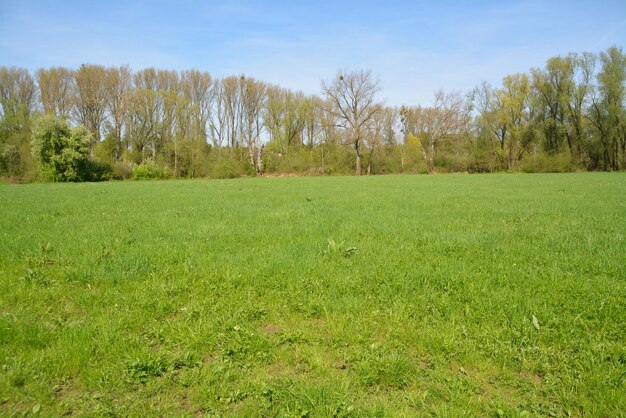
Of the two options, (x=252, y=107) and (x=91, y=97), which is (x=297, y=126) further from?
(x=91, y=97)

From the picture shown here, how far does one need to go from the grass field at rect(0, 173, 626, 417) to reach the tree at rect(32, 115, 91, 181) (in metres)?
40.1

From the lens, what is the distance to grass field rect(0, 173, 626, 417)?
277 centimetres

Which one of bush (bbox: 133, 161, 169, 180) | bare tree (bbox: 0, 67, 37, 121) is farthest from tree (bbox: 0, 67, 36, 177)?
bush (bbox: 133, 161, 169, 180)

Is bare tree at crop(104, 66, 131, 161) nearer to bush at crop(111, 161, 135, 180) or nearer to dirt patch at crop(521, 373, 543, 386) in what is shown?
bush at crop(111, 161, 135, 180)

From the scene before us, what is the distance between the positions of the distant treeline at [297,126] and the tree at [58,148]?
18cm

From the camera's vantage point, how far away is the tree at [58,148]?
39562mm

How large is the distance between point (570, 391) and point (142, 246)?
22.0 ft

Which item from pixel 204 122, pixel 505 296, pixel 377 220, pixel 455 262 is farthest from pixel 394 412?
pixel 204 122

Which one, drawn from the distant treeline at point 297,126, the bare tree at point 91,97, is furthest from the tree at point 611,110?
the bare tree at point 91,97

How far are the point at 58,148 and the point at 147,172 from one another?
392 inches

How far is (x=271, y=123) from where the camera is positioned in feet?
205

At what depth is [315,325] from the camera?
3908 mm

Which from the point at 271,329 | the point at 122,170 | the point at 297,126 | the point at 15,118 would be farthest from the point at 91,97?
the point at 271,329

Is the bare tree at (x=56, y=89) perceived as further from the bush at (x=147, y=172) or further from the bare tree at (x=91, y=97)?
the bush at (x=147, y=172)
